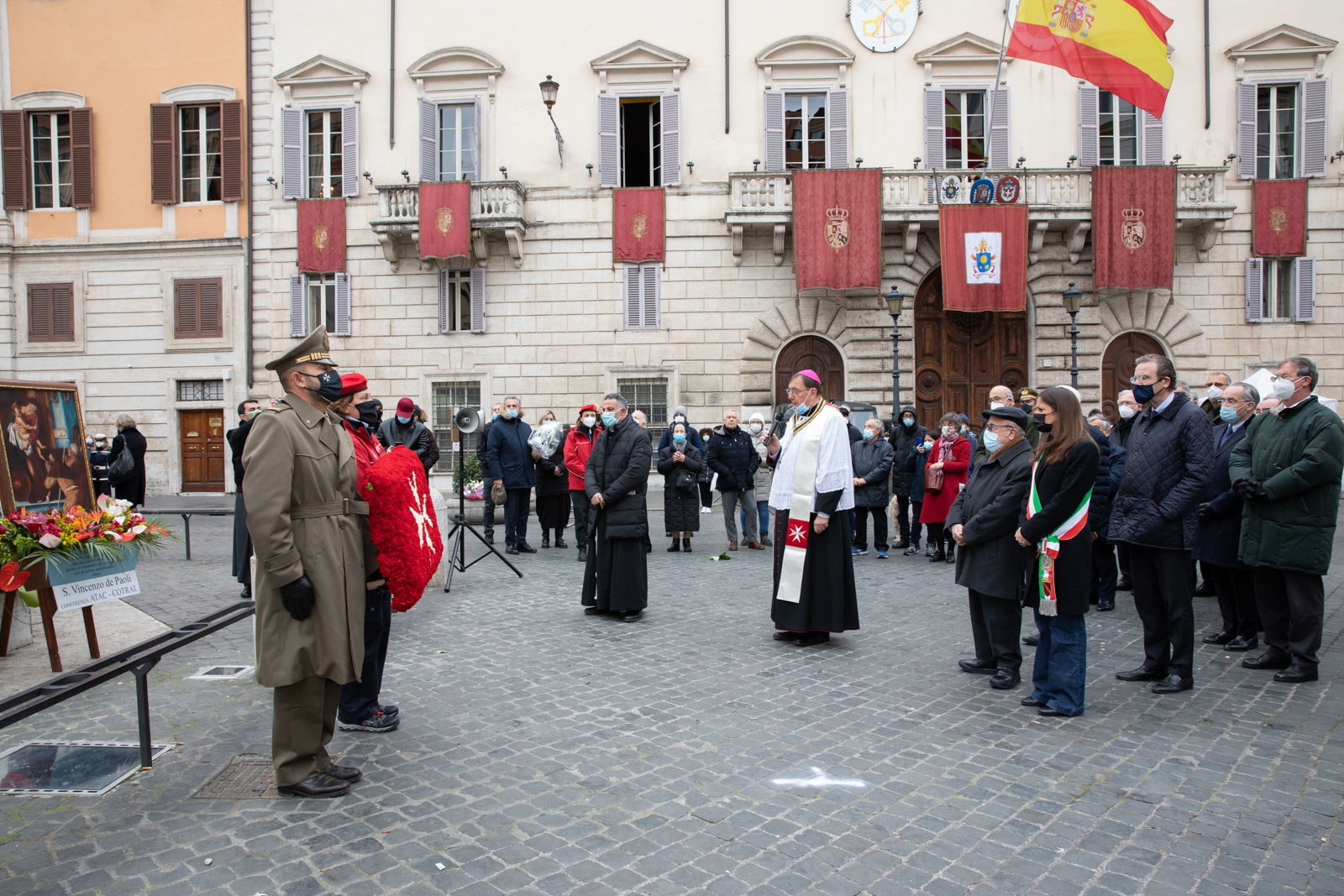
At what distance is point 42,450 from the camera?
666 centimetres

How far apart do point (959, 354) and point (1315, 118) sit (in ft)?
30.5

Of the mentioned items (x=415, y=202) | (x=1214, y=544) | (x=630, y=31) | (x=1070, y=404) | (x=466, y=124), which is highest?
(x=630, y=31)

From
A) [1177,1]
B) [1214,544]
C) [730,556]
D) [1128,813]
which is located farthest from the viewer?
[1177,1]

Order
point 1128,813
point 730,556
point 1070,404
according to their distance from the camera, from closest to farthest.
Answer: point 1128,813 < point 1070,404 < point 730,556

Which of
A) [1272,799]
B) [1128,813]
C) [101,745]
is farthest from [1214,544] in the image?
[101,745]

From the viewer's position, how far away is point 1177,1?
760 inches

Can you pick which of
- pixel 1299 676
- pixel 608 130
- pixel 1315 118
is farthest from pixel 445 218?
pixel 1315 118

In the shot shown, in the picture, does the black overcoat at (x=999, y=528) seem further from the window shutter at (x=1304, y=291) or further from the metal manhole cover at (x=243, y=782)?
the window shutter at (x=1304, y=291)

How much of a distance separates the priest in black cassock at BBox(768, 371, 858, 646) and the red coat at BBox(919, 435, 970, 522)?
4.24 m

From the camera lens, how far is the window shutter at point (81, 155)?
21078 millimetres

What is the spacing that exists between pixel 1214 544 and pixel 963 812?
4060 millimetres

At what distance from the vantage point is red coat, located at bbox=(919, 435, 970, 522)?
1055cm

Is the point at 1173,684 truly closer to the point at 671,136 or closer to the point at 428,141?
the point at 671,136

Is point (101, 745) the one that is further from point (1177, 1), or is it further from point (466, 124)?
point (1177, 1)
